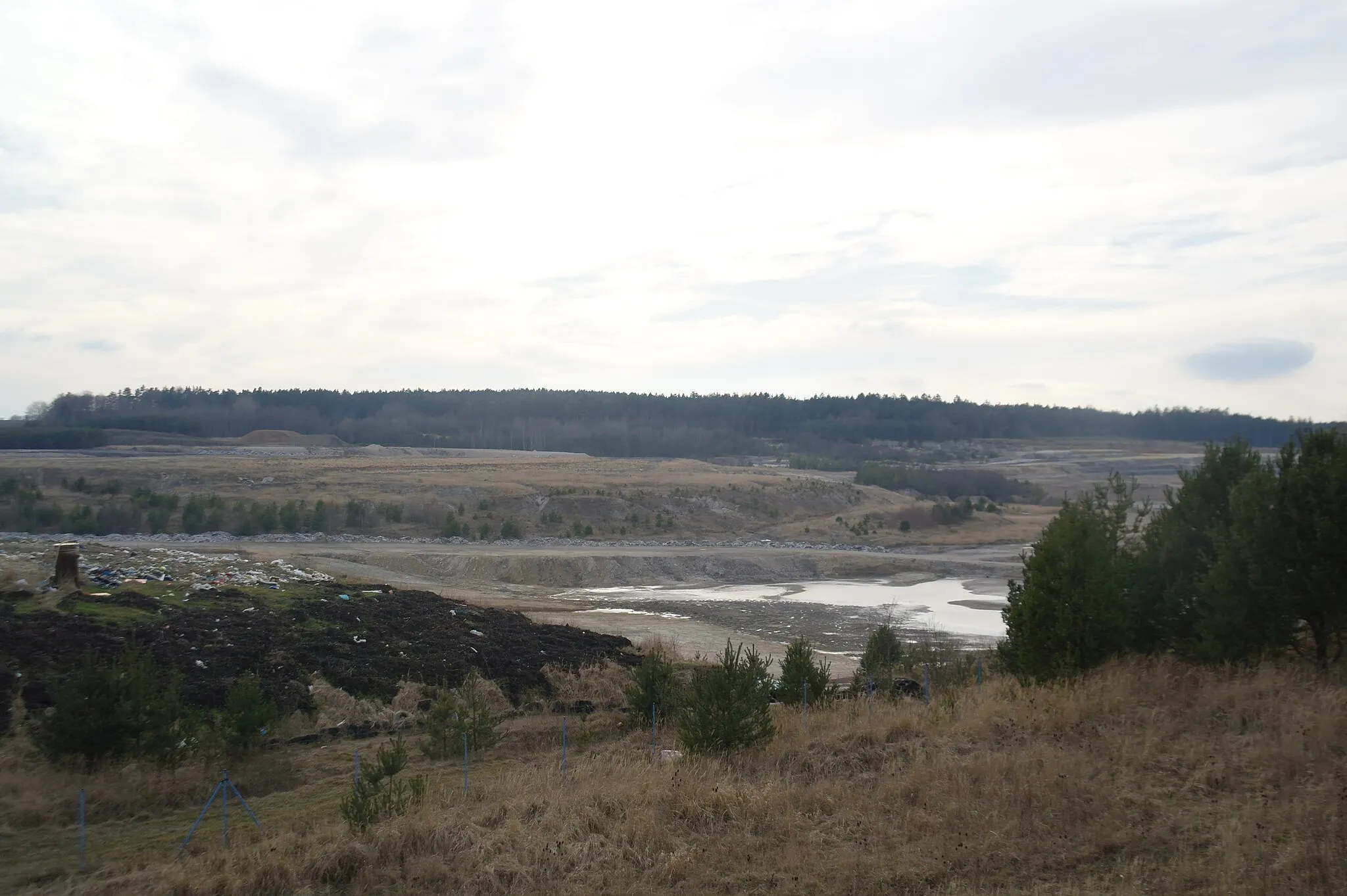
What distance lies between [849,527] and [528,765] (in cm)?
7128

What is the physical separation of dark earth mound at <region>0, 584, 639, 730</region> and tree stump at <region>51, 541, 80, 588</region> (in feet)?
4.69

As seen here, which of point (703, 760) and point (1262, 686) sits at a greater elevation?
point (1262, 686)

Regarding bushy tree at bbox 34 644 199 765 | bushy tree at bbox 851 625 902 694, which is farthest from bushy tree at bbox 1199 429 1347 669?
bushy tree at bbox 34 644 199 765

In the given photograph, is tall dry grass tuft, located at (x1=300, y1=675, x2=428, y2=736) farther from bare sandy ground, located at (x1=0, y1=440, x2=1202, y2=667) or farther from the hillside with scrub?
bare sandy ground, located at (x1=0, y1=440, x2=1202, y2=667)

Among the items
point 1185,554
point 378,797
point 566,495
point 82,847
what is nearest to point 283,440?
point 566,495

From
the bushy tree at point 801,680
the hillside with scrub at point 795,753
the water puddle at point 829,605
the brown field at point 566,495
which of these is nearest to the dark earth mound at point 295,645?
the hillside with scrub at point 795,753

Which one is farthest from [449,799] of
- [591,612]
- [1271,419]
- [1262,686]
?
[1271,419]

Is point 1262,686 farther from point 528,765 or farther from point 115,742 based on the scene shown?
point 115,742

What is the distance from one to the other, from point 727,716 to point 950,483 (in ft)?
368

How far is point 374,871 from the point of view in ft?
33.9

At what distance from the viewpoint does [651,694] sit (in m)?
19.8

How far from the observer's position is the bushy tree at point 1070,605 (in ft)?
54.0

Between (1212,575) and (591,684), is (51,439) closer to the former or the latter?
(591,684)

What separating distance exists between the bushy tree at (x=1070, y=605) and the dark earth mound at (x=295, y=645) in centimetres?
1258
